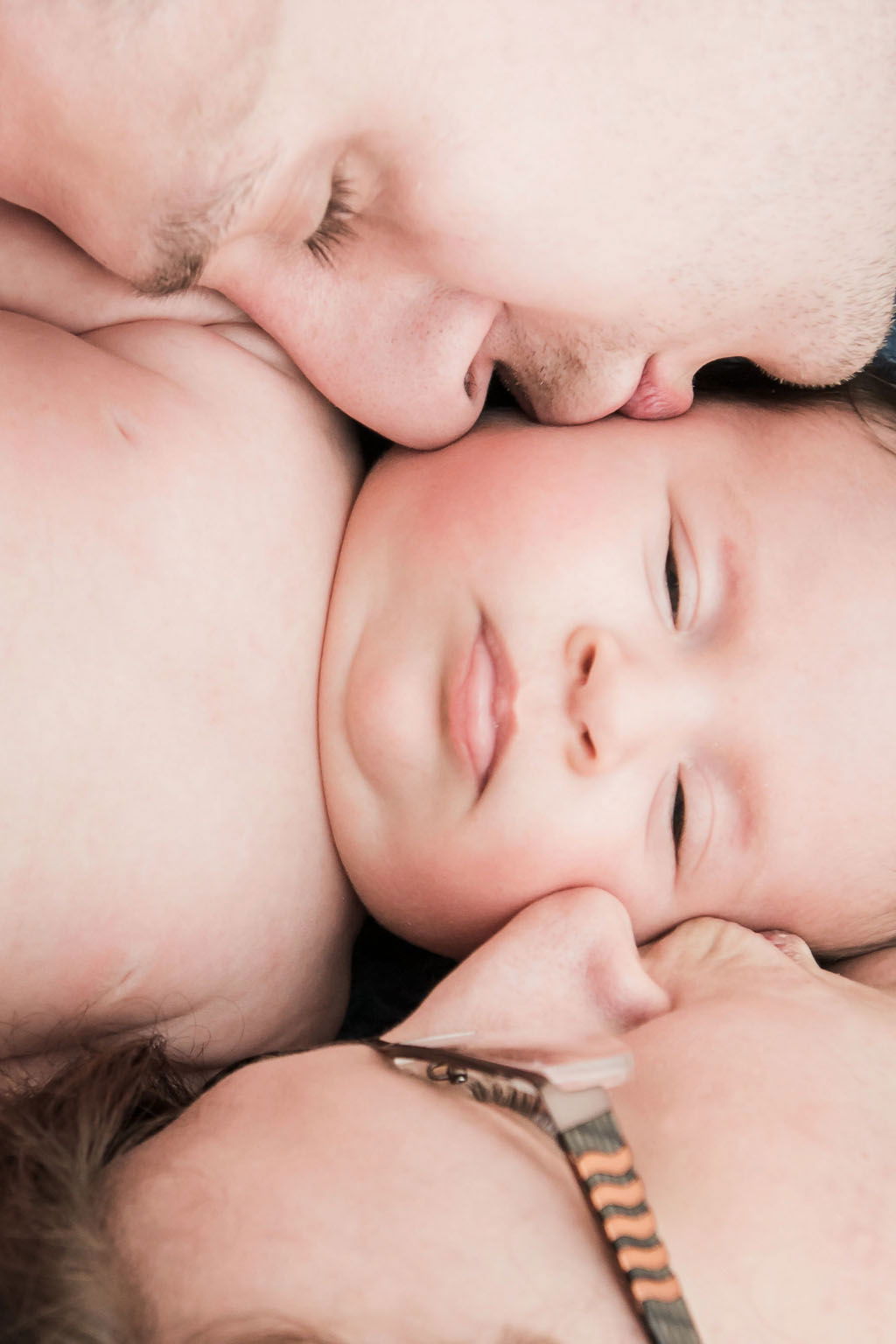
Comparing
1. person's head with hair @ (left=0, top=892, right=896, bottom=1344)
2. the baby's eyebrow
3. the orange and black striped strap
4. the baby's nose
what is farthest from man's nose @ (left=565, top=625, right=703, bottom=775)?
the baby's eyebrow

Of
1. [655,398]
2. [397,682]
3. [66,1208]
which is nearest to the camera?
[66,1208]

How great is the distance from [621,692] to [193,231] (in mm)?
658

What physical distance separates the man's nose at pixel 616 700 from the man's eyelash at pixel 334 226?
1.71ft

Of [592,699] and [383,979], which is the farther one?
[383,979]

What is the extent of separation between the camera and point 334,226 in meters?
1.25

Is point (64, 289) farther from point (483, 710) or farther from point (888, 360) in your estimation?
point (888, 360)

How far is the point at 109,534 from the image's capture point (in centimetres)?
117

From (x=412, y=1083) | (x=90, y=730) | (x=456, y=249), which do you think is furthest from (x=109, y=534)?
(x=412, y=1083)

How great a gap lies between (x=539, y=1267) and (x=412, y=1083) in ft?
0.64

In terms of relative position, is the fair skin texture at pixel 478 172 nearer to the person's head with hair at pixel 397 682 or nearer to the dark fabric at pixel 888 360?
the person's head with hair at pixel 397 682

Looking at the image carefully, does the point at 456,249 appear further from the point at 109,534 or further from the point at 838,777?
the point at 838,777

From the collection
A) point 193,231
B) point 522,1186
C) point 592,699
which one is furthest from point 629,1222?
point 193,231

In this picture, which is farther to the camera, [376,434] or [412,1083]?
[376,434]

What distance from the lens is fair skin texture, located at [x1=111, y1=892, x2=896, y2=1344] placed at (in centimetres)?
78
